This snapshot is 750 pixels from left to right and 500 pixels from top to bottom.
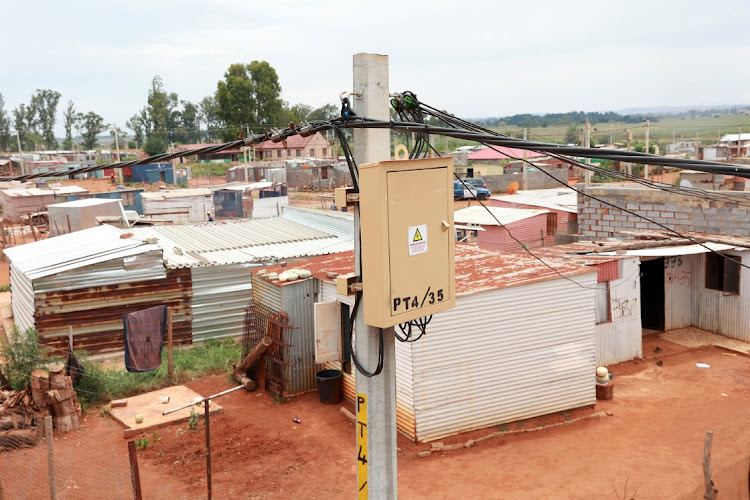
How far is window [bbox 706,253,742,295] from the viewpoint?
15416mm

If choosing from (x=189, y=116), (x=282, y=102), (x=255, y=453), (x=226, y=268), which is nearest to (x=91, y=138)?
(x=189, y=116)

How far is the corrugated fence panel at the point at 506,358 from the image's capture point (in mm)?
10453

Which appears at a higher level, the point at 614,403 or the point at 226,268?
the point at 226,268

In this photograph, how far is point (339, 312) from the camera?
18.2 feet

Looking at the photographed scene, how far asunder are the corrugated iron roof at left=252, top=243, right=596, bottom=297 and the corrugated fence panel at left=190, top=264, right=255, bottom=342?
2.53 m

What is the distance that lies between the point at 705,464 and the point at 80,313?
12727 millimetres

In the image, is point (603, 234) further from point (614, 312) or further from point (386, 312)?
point (386, 312)

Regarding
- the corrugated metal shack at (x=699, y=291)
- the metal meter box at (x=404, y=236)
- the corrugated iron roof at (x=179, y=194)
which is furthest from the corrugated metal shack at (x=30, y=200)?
the metal meter box at (x=404, y=236)

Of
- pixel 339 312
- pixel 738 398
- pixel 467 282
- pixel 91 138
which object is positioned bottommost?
pixel 738 398

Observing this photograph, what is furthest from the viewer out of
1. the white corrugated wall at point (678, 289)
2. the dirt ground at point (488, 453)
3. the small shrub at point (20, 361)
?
the white corrugated wall at point (678, 289)

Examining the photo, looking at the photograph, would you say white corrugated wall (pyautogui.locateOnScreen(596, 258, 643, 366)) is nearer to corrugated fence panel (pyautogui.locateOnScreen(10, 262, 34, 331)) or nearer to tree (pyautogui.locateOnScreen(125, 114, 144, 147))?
corrugated fence panel (pyautogui.locateOnScreen(10, 262, 34, 331))

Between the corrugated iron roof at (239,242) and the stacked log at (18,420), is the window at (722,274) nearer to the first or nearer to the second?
the corrugated iron roof at (239,242)

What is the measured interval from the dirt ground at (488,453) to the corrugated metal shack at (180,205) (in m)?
21.1

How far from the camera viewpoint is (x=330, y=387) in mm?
12219
